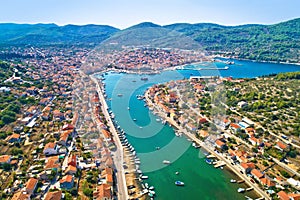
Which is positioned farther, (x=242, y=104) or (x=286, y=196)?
(x=242, y=104)

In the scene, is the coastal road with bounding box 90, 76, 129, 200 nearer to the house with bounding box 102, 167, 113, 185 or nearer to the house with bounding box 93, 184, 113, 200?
the house with bounding box 102, 167, 113, 185

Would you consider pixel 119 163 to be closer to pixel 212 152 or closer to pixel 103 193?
pixel 103 193

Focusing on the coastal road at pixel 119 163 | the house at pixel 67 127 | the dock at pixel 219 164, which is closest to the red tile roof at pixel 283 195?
the dock at pixel 219 164

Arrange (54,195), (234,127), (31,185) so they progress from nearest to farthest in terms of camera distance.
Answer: (54,195) → (31,185) → (234,127)

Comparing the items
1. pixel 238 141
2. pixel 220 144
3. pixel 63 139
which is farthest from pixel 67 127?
pixel 238 141

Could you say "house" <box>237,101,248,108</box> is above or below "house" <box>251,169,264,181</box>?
above

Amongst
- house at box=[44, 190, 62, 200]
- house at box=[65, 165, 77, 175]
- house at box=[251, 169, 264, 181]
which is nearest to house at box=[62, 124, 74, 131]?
house at box=[65, 165, 77, 175]

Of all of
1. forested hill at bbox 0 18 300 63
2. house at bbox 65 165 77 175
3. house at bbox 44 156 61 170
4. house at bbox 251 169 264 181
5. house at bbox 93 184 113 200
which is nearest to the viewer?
house at bbox 93 184 113 200

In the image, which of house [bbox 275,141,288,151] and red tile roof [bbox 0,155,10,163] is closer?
red tile roof [bbox 0,155,10,163]
